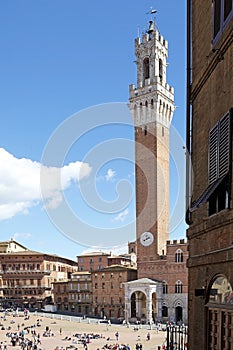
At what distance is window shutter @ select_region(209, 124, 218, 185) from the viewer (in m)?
7.65

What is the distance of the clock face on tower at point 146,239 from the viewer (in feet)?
213

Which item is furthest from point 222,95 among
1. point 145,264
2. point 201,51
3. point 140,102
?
point 140,102

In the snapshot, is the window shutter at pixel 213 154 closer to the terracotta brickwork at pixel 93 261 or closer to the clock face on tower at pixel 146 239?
the clock face on tower at pixel 146 239

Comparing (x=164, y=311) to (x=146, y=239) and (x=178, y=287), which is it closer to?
(x=178, y=287)

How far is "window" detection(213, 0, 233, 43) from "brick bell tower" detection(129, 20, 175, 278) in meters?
57.5

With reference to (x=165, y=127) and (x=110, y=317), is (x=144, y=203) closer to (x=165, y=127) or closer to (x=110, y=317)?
(x=165, y=127)

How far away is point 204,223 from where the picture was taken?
26.9 feet

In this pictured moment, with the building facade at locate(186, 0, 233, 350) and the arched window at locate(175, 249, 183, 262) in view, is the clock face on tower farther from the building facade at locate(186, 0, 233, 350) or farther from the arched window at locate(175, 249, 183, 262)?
the building facade at locate(186, 0, 233, 350)

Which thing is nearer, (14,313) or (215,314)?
(215,314)

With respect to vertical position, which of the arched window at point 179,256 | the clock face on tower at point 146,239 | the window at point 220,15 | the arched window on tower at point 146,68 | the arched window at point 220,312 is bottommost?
the arched window at point 179,256

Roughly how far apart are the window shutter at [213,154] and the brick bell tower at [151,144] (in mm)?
57051

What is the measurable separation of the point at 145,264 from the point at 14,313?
20.8 m

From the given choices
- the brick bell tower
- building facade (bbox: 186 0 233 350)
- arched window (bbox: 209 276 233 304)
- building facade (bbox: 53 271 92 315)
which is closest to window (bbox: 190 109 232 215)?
building facade (bbox: 186 0 233 350)

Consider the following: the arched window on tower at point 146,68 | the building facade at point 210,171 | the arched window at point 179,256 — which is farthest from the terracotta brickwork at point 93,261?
the building facade at point 210,171
